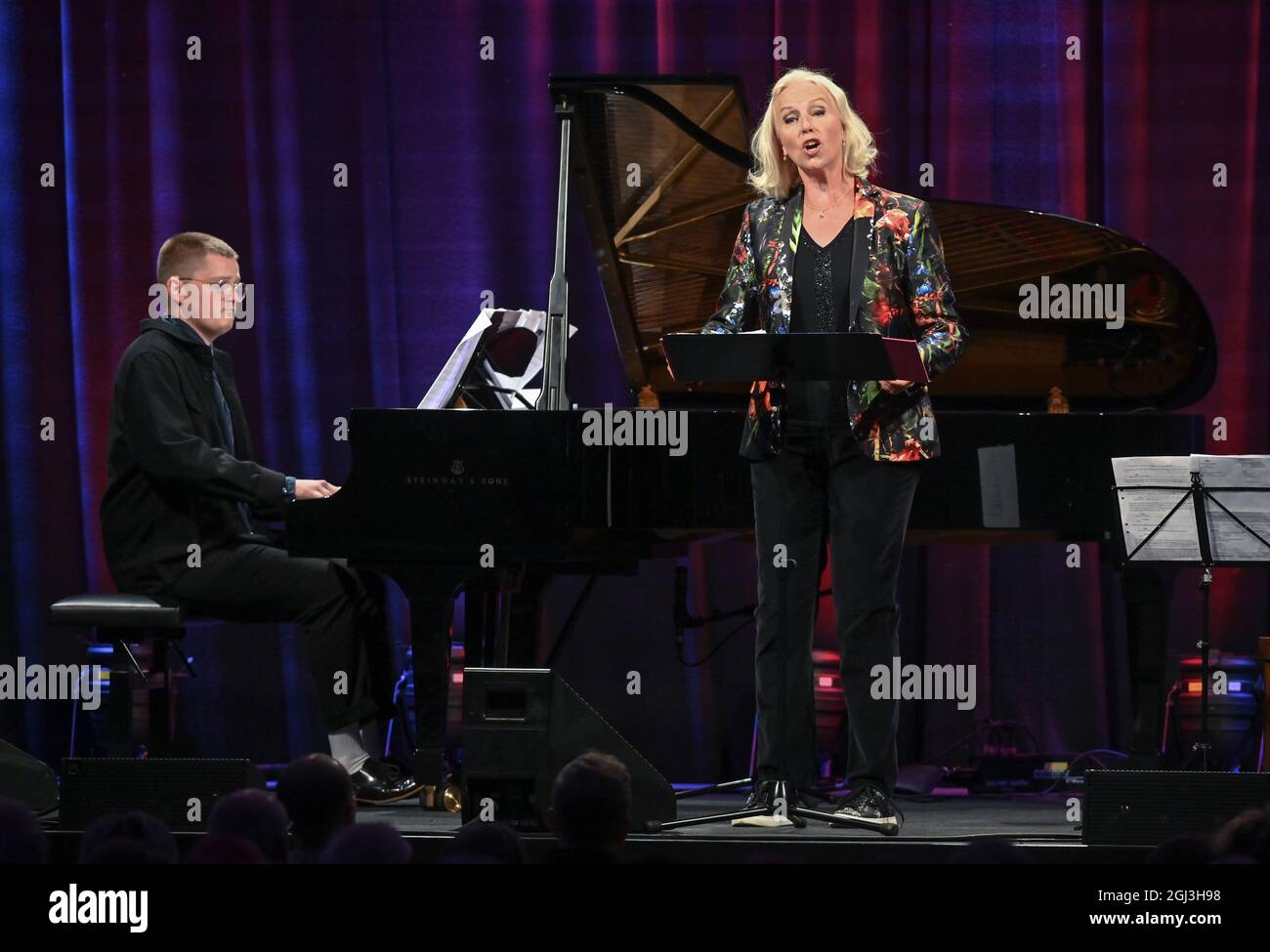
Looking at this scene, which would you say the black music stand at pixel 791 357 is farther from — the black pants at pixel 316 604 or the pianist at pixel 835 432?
the black pants at pixel 316 604

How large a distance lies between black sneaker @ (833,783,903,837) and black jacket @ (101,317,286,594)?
1.87 meters

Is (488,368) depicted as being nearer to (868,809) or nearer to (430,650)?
(430,650)

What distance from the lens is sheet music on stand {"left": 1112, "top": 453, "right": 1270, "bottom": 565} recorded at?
13.5ft

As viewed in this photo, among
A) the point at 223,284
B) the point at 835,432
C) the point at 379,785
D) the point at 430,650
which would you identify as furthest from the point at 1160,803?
the point at 223,284

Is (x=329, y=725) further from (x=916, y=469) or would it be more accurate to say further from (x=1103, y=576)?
(x=1103, y=576)

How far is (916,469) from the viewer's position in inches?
146

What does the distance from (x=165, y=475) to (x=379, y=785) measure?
111 centimetres

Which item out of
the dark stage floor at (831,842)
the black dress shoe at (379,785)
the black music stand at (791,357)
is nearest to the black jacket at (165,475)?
the black dress shoe at (379,785)

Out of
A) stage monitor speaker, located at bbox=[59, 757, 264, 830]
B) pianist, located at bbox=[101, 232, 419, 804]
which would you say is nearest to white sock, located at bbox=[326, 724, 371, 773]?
pianist, located at bbox=[101, 232, 419, 804]

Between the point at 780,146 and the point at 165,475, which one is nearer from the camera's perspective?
the point at 780,146

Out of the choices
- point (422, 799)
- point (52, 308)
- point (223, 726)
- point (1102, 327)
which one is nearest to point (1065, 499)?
point (1102, 327)

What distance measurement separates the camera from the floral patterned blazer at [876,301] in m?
3.61

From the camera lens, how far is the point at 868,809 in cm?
364
